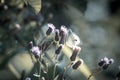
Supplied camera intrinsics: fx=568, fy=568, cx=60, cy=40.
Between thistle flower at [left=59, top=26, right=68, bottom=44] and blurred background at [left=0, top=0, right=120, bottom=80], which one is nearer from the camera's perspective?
thistle flower at [left=59, top=26, right=68, bottom=44]

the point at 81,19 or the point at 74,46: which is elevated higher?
the point at 74,46

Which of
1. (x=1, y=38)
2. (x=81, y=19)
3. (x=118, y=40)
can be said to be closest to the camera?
(x=1, y=38)

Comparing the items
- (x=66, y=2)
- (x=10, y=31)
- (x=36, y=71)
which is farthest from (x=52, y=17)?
(x=36, y=71)

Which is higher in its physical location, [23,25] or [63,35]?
[63,35]

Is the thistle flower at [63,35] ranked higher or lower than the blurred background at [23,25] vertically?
higher

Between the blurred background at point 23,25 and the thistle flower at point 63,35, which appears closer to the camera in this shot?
the thistle flower at point 63,35

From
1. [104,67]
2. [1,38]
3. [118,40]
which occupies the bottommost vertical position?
[118,40]

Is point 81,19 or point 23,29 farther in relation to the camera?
point 81,19

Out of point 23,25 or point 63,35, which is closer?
point 63,35

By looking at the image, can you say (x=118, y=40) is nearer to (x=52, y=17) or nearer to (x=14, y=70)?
(x=52, y=17)

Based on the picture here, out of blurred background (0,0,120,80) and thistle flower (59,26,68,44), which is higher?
thistle flower (59,26,68,44)

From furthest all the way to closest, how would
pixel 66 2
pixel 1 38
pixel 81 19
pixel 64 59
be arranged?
pixel 81 19
pixel 66 2
pixel 1 38
pixel 64 59
